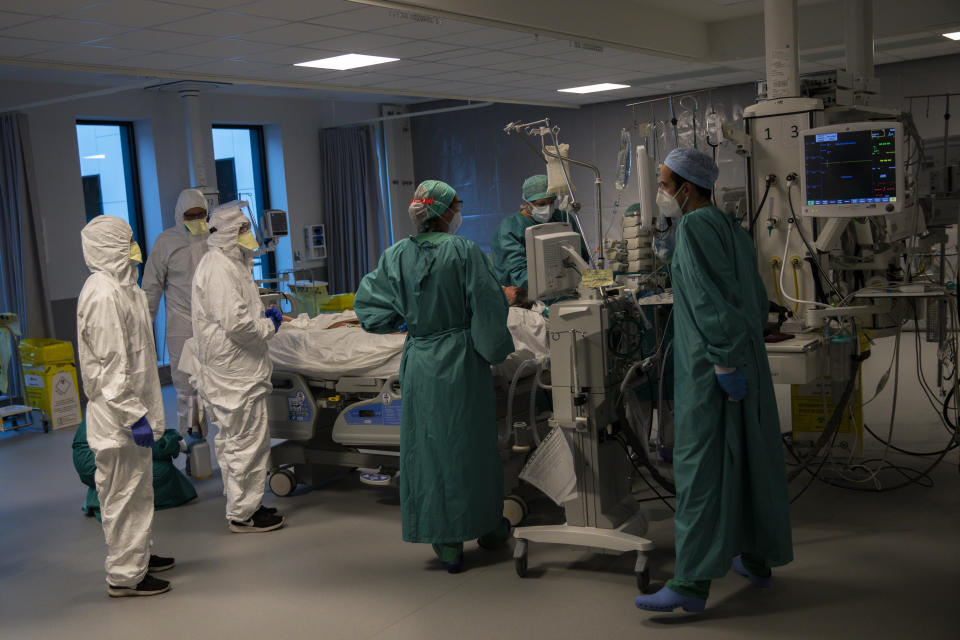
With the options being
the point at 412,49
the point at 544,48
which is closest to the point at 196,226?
the point at 412,49

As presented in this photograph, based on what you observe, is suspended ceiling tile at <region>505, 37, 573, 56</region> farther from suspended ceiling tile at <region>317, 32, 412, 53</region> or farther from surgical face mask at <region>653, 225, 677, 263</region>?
surgical face mask at <region>653, 225, 677, 263</region>

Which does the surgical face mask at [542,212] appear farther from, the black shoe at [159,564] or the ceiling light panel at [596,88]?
the ceiling light panel at [596,88]

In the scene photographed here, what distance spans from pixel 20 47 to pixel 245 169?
465 cm

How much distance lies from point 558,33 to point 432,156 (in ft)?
17.9

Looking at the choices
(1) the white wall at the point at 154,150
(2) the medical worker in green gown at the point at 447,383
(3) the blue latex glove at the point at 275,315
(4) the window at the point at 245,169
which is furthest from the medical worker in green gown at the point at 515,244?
(4) the window at the point at 245,169

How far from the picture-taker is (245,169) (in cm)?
1005

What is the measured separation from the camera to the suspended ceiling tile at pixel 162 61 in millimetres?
6000

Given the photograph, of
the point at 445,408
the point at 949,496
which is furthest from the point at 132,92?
the point at 949,496

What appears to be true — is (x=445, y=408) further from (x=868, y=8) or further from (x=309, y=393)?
(x=868, y=8)

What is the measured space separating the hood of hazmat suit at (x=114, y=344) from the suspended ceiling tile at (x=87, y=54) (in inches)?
101

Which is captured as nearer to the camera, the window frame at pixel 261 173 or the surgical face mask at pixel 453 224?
the surgical face mask at pixel 453 224

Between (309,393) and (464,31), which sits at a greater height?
(464,31)

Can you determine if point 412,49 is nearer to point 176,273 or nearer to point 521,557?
point 176,273

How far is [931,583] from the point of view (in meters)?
3.17
